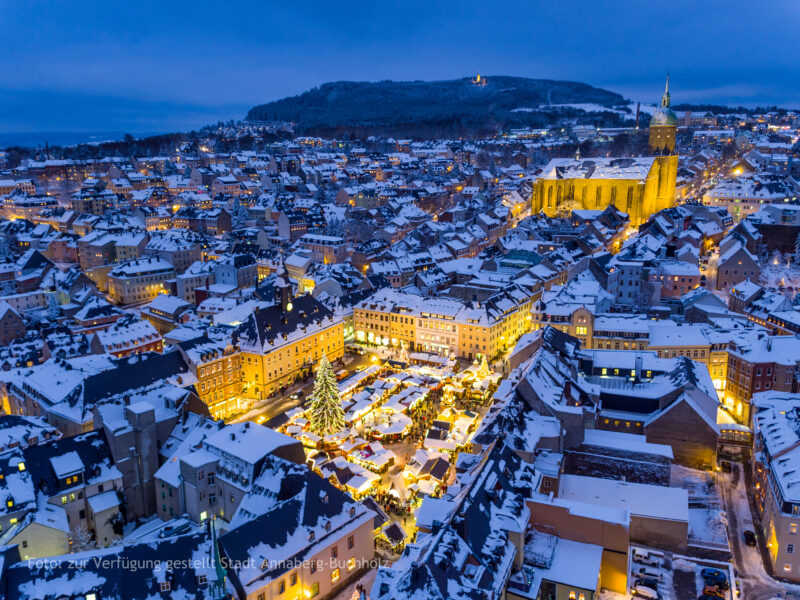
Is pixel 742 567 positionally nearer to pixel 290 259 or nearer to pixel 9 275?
pixel 290 259

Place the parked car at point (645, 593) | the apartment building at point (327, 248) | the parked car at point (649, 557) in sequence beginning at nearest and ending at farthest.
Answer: the parked car at point (645, 593) < the parked car at point (649, 557) < the apartment building at point (327, 248)

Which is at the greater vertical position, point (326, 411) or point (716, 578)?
point (326, 411)

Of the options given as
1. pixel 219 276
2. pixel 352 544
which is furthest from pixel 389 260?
pixel 352 544

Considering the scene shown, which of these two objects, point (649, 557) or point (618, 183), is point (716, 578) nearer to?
point (649, 557)

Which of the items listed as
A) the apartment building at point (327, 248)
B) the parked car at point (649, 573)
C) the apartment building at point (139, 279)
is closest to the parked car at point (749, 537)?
the parked car at point (649, 573)

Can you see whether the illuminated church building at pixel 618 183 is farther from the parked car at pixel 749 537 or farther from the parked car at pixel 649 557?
the parked car at pixel 649 557

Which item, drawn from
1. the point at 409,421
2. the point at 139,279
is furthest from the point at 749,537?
the point at 139,279
